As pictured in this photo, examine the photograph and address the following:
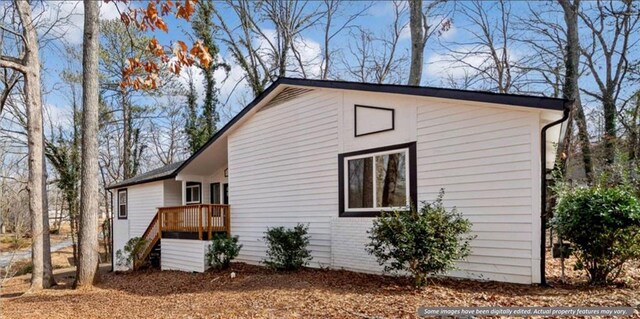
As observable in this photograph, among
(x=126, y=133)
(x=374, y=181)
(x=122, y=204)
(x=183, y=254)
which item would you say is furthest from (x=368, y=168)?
(x=126, y=133)

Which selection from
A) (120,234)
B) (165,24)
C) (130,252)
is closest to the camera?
(165,24)

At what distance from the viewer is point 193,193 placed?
16484 millimetres

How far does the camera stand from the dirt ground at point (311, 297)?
5410 mm

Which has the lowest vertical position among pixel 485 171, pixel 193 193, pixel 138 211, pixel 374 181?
pixel 138 211

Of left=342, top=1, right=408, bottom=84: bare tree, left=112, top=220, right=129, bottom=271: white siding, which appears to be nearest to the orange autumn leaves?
left=112, top=220, right=129, bottom=271: white siding

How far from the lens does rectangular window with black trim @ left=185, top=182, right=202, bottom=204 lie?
53.2ft

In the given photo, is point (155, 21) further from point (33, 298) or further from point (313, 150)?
point (33, 298)

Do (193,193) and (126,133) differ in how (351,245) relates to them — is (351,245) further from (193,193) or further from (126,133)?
(126,133)

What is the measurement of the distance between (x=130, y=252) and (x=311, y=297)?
1158cm

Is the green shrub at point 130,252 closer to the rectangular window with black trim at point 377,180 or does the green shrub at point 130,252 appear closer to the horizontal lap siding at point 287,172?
the horizontal lap siding at point 287,172

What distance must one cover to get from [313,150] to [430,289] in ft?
15.7

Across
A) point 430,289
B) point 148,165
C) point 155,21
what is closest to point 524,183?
point 430,289

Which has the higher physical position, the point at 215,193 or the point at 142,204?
the point at 215,193

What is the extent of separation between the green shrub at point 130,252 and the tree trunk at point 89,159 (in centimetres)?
417
